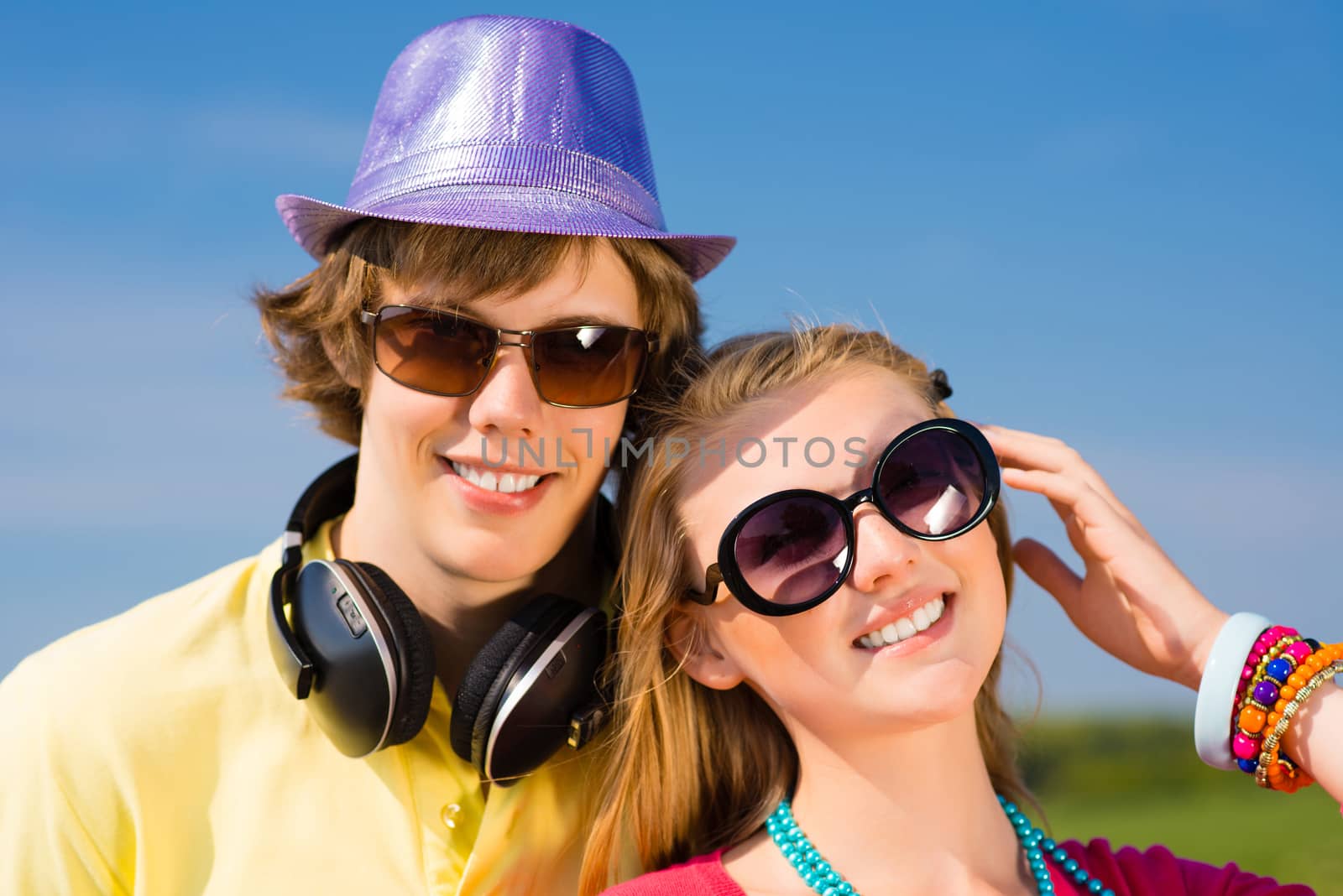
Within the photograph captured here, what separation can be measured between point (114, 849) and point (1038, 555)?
9.01 ft

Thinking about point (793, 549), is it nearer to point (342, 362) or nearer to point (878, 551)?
point (878, 551)

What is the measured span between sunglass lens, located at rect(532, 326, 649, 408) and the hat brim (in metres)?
0.27

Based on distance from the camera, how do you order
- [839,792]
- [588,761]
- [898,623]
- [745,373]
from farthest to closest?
[588,761] → [745,373] → [839,792] → [898,623]

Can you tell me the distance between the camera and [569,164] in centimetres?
318

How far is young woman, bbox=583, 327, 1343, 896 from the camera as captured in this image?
2.63 meters

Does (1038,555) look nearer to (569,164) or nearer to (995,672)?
(995,672)

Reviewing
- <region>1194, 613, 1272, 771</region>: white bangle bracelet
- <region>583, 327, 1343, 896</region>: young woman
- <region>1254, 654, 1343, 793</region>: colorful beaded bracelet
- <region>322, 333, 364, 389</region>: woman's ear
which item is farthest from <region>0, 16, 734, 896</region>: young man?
<region>1254, 654, 1343, 793</region>: colorful beaded bracelet

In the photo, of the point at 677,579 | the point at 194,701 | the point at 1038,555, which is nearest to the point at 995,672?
the point at 1038,555

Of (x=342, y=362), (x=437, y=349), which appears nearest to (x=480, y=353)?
(x=437, y=349)

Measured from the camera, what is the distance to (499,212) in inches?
117

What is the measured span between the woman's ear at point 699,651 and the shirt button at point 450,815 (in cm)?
73

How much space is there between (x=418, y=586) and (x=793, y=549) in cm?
131

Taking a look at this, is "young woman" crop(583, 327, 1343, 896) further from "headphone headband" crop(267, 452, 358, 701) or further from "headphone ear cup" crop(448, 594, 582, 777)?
"headphone headband" crop(267, 452, 358, 701)

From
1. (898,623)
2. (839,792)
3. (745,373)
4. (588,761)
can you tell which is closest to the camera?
(898,623)
